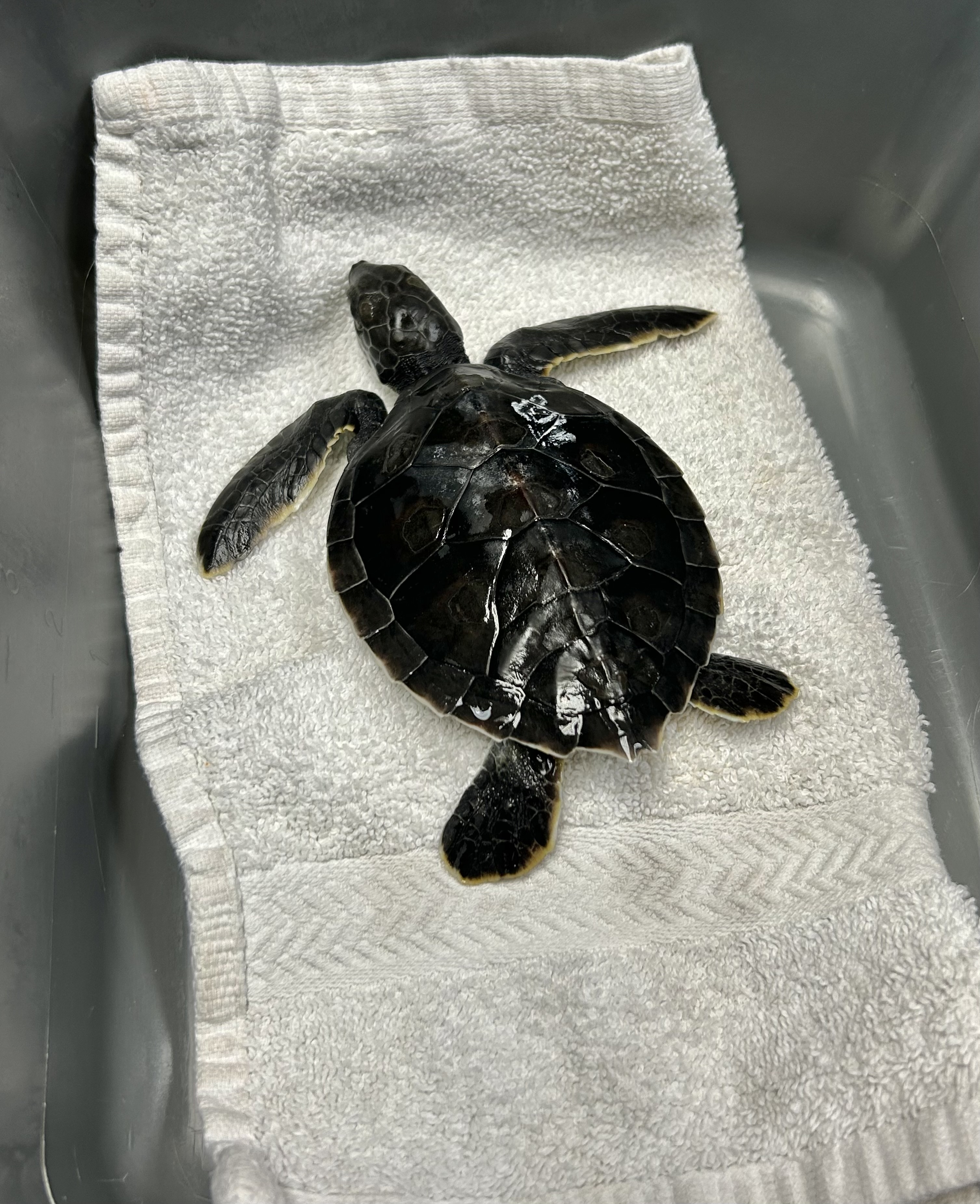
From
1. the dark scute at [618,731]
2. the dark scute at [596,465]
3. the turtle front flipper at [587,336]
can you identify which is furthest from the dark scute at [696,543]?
the turtle front flipper at [587,336]

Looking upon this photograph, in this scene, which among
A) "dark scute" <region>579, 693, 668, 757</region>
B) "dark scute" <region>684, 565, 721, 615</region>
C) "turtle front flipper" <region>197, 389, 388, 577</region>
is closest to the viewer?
"dark scute" <region>579, 693, 668, 757</region>

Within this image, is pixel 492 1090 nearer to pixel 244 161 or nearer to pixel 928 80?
pixel 244 161

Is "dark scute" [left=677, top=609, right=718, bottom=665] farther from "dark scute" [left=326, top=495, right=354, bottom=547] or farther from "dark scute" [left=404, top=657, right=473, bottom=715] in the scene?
"dark scute" [left=326, top=495, right=354, bottom=547]

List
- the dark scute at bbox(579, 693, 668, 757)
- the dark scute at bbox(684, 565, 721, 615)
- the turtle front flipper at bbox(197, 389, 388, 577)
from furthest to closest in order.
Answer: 1. the turtle front flipper at bbox(197, 389, 388, 577)
2. the dark scute at bbox(684, 565, 721, 615)
3. the dark scute at bbox(579, 693, 668, 757)

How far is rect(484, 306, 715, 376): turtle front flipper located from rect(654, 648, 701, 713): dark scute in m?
0.48

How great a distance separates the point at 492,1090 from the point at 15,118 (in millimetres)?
1336

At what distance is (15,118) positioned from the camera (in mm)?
1037

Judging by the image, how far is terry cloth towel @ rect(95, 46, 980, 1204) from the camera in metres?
0.84

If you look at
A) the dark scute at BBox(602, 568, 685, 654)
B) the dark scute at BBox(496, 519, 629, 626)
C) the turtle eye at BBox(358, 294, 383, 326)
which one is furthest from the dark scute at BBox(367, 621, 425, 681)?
the turtle eye at BBox(358, 294, 383, 326)

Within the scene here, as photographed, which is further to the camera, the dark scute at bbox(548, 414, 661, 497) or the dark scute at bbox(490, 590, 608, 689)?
the dark scute at bbox(548, 414, 661, 497)

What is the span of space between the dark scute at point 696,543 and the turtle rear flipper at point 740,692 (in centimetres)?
13

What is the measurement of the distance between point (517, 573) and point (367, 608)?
20 cm

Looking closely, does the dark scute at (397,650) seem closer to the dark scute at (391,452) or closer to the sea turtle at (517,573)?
the sea turtle at (517,573)

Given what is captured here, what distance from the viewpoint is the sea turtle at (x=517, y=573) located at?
0.86 metres
